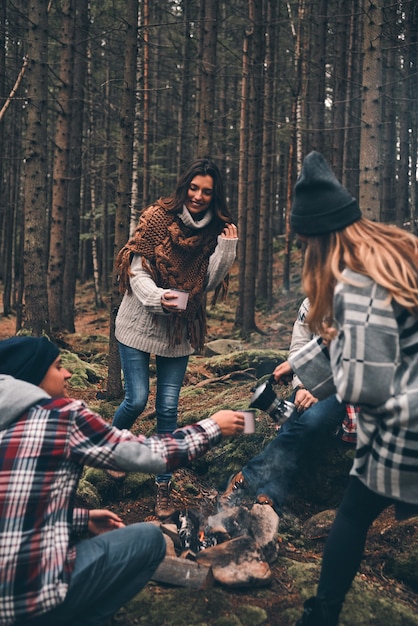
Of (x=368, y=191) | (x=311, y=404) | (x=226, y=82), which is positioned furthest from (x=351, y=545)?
(x=226, y=82)

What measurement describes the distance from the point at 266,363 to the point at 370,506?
21.2ft

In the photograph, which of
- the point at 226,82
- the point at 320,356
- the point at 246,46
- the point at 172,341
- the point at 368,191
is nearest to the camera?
the point at 320,356

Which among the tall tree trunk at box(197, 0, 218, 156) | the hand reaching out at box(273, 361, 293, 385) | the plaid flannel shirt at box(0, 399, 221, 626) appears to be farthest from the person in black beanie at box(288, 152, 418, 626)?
the tall tree trunk at box(197, 0, 218, 156)

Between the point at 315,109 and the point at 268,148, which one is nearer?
the point at 315,109

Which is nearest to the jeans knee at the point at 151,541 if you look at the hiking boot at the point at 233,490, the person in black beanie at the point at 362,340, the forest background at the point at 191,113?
the person in black beanie at the point at 362,340

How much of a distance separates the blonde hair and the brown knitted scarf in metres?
1.96

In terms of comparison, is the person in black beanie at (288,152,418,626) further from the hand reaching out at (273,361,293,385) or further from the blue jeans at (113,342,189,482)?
the blue jeans at (113,342,189,482)

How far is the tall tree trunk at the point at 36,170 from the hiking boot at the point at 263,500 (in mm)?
5572

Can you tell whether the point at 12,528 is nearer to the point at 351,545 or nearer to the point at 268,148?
the point at 351,545

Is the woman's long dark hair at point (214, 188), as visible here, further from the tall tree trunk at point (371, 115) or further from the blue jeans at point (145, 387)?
the tall tree trunk at point (371, 115)

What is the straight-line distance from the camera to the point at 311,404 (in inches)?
188

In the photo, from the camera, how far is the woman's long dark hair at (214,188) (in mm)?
4605

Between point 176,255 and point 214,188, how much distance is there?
0.61 metres

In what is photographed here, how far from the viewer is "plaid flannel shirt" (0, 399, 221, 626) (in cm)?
250
